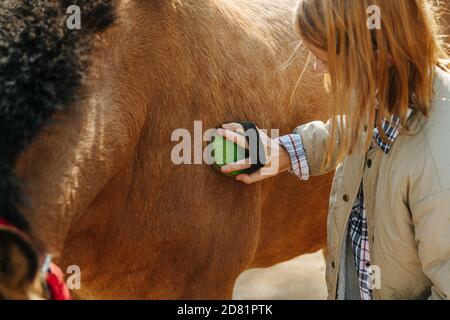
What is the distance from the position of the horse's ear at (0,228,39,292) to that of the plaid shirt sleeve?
105 cm

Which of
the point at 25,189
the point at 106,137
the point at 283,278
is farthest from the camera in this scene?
the point at 283,278

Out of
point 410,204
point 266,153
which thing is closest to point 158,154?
point 266,153

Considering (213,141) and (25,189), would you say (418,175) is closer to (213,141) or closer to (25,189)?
(213,141)

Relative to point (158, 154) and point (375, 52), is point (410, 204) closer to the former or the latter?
point (375, 52)

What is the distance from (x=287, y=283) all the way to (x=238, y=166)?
349 centimetres

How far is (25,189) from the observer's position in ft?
5.92

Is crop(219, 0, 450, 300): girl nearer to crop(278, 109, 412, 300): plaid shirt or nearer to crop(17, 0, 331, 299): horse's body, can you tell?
crop(278, 109, 412, 300): plaid shirt

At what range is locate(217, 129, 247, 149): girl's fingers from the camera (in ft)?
7.51

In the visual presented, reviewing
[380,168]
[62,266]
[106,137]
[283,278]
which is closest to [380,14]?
[380,168]

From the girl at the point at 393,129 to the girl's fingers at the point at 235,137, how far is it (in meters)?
0.28

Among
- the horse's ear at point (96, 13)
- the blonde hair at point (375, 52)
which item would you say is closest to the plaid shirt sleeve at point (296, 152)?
the blonde hair at point (375, 52)

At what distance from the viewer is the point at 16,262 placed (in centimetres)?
154

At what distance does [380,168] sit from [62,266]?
1075 mm

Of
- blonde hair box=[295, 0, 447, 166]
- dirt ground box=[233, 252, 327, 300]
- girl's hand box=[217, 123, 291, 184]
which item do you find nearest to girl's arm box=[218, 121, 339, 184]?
girl's hand box=[217, 123, 291, 184]
